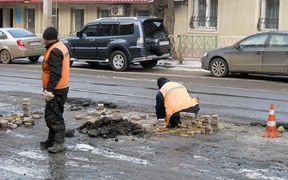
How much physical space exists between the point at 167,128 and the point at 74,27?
22.2 m

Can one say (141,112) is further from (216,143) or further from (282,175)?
(282,175)

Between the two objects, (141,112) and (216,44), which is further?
(216,44)

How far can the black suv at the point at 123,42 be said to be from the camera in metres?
18.5

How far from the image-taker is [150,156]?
6.89 m

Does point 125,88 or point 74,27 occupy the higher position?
point 74,27

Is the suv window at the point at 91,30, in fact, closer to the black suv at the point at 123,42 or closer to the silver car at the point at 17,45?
the black suv at the point at 123,42

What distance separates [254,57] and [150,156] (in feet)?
33.9

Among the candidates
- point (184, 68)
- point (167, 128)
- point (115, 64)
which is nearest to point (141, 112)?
point (167, 128)

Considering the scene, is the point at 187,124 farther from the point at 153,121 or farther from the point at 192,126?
the point at 153,121

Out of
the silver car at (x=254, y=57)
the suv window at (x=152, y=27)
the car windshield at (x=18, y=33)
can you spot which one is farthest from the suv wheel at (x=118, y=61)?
the car windshield at (x=18, y=33)

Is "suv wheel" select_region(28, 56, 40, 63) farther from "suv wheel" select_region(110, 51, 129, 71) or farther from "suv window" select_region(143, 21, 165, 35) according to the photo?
"suv window" select_region(143, 21, 165, 35)

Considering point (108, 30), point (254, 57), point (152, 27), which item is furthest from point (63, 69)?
point (108, 30)

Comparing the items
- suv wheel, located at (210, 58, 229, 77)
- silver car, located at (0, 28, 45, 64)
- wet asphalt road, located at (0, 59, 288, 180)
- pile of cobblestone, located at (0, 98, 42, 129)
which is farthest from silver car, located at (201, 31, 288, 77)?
pile of cobblestone, located at (0, 98, 42, 129)

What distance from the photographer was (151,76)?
17.3 m
